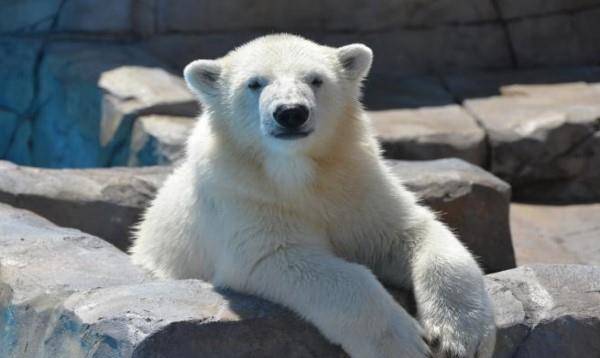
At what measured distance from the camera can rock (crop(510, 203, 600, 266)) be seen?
6430 millimetres

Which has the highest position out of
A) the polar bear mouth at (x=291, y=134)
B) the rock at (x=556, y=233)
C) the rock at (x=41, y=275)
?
the polar bear mouth at (x=291, y=134)

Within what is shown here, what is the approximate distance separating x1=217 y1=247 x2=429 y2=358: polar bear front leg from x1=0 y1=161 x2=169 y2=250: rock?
2042mm

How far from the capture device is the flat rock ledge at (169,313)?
321 cm

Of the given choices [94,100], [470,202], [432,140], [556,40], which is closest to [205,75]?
[470,202]

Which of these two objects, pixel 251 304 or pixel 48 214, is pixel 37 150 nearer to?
pixel 48 214

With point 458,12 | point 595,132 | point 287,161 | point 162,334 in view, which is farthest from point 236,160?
point 458,12

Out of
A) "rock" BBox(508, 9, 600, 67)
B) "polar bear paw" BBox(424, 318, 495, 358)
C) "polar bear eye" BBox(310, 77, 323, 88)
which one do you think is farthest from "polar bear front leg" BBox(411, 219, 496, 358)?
"rock" BBox(508, 9, 600, 67)

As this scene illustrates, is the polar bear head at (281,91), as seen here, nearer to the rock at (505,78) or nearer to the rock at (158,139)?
the rock at (158,139)

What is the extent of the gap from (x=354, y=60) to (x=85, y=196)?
1.94 m

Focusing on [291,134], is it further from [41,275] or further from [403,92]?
[403,92]

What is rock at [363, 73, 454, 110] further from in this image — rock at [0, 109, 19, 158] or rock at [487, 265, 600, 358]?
rock at [487, 265, 600, 358]

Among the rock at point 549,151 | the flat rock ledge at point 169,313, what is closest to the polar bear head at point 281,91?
the flat rock ledge at point 169,313

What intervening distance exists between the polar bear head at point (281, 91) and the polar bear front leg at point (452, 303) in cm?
60

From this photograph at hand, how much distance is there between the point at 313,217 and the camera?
372 centimetres
